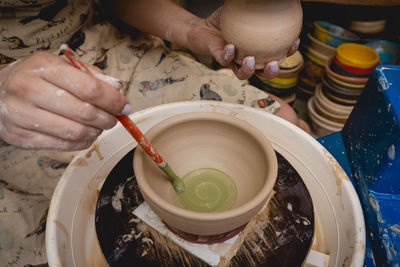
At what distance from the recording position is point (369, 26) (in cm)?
225

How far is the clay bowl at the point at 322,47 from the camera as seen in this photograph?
2.21 metres

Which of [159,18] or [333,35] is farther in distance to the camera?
[333,35]

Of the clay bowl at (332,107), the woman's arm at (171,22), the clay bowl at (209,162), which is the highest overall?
the woman's arm at (171,22)

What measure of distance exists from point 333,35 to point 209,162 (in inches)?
69.3

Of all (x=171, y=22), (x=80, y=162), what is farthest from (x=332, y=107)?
(x=80, y=162)

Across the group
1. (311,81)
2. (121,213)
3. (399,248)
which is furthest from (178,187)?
(311,81)

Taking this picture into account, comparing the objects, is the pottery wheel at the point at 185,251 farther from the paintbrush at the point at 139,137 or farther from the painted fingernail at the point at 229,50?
the painted fingernail at the point at 229,50

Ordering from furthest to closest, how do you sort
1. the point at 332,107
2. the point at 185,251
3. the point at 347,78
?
the point at 332,107
the point at 347,78
the point at 185,251

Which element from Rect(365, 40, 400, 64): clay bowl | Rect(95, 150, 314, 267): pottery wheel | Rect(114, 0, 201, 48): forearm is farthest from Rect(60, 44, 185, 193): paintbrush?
Rect(365, 40, 400, 64): clay bowl

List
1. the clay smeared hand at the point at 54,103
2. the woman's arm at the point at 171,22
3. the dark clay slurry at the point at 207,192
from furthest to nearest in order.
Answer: the woman's arm at the point at 171,22 → the dark clay slurry at the point at 207,192 → the clay smeared hand at the point at 54,103

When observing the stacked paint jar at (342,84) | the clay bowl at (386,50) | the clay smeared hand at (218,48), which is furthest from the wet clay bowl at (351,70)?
the clay smeared hand at (218,48)

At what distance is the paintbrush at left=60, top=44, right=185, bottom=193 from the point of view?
605 millimetres

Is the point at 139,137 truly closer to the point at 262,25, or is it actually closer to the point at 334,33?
the point at 262,25

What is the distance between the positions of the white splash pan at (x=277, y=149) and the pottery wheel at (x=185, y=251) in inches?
4.3
